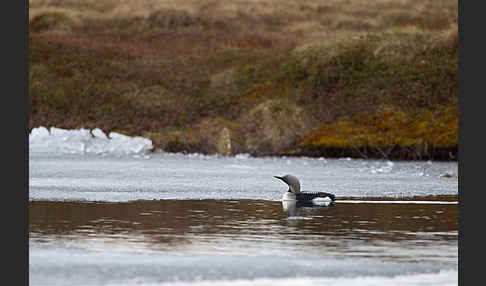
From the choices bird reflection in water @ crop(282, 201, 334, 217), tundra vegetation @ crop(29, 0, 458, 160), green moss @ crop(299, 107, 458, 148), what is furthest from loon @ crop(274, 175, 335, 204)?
green moss @ crop(299, 107, 458, 148)

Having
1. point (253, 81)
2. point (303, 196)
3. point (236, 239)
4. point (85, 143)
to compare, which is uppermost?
point (253, 81)

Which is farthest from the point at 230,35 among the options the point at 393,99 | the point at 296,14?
the point at 393,99

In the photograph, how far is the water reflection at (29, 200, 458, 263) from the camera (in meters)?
13.0

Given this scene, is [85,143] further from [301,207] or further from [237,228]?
[237,228]

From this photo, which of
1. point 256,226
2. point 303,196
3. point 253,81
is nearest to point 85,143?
point 253,81

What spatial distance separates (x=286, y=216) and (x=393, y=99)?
2450 cm

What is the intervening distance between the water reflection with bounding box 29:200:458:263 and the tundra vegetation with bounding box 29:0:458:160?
14320 millimetres

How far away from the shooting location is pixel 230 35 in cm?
6362

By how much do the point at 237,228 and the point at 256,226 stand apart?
1.00ft

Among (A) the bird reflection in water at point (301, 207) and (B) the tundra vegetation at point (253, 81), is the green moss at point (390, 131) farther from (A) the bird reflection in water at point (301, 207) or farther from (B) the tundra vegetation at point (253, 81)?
(A) the bird reflection in water at point (301, 207)

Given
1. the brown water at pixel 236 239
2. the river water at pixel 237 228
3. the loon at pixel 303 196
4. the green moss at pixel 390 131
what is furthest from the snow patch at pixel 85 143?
the loon at pixel 303 196

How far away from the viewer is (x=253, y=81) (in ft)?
152

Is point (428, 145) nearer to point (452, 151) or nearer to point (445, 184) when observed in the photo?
point (452, 151)

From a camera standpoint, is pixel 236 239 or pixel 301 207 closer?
pixel 236 239
